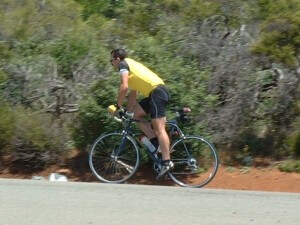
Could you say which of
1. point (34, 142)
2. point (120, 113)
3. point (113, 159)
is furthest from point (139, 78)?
point (34, 142)

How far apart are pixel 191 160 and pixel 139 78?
4.72 ft

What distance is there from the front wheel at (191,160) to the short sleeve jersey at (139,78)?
91cm

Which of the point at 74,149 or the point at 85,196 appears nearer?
the point at 85,196

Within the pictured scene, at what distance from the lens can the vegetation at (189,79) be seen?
10.9 meters

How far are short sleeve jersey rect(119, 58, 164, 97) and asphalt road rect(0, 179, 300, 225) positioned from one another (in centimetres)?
139

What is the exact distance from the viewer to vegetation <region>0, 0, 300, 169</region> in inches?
430

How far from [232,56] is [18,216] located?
5851mm

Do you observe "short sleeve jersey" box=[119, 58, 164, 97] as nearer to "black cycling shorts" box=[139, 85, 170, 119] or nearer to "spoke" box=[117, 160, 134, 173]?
"black cycling shorts" box=[139, 85, 170, 119]

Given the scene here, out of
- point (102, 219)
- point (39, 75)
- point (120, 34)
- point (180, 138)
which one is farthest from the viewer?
point (120, 34)

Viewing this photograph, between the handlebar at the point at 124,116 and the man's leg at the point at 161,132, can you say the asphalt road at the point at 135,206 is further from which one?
the handlebar at the point at 124,116

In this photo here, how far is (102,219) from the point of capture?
23.7 ft

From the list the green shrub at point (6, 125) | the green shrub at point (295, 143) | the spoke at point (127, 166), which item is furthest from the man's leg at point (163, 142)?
the green shrub at point (6, 125)

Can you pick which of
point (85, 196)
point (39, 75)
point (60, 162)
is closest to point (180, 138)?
point (85, 196)

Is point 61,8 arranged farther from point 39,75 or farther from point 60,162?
point 60,162
